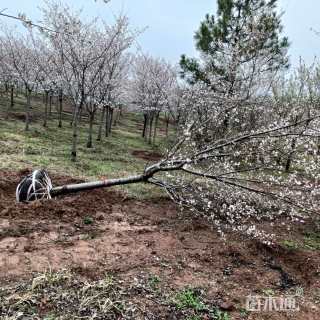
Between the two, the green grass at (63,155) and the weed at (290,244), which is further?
the green grass at (63,155)

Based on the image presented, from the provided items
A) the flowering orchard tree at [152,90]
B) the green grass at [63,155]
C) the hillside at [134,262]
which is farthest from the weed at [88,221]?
the flowering orchard tree at [152,90]

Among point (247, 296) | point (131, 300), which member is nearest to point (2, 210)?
point (131, 300)

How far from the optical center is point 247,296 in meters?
6.40

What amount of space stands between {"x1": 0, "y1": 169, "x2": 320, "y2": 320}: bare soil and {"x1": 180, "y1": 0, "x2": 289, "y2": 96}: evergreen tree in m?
12.0

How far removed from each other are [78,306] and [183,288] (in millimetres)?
1744

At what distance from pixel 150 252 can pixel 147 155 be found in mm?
13361

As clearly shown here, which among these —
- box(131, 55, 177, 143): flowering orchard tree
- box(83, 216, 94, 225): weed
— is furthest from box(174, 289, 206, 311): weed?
box(131, 55, 177, 143): flowering orchard tree

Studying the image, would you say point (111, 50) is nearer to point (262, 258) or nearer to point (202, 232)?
point (202, 232)

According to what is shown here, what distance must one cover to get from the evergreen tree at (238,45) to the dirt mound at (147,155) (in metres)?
4.58

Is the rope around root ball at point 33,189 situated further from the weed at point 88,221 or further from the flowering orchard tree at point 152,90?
the flowering orchard tree at point 152,90

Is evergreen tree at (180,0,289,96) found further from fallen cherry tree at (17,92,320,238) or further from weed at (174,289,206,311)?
weed at (174,289,206,311)

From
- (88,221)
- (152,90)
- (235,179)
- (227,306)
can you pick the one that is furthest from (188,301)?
(152,90)

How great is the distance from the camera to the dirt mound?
1959cm

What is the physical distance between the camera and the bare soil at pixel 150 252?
6430mm
